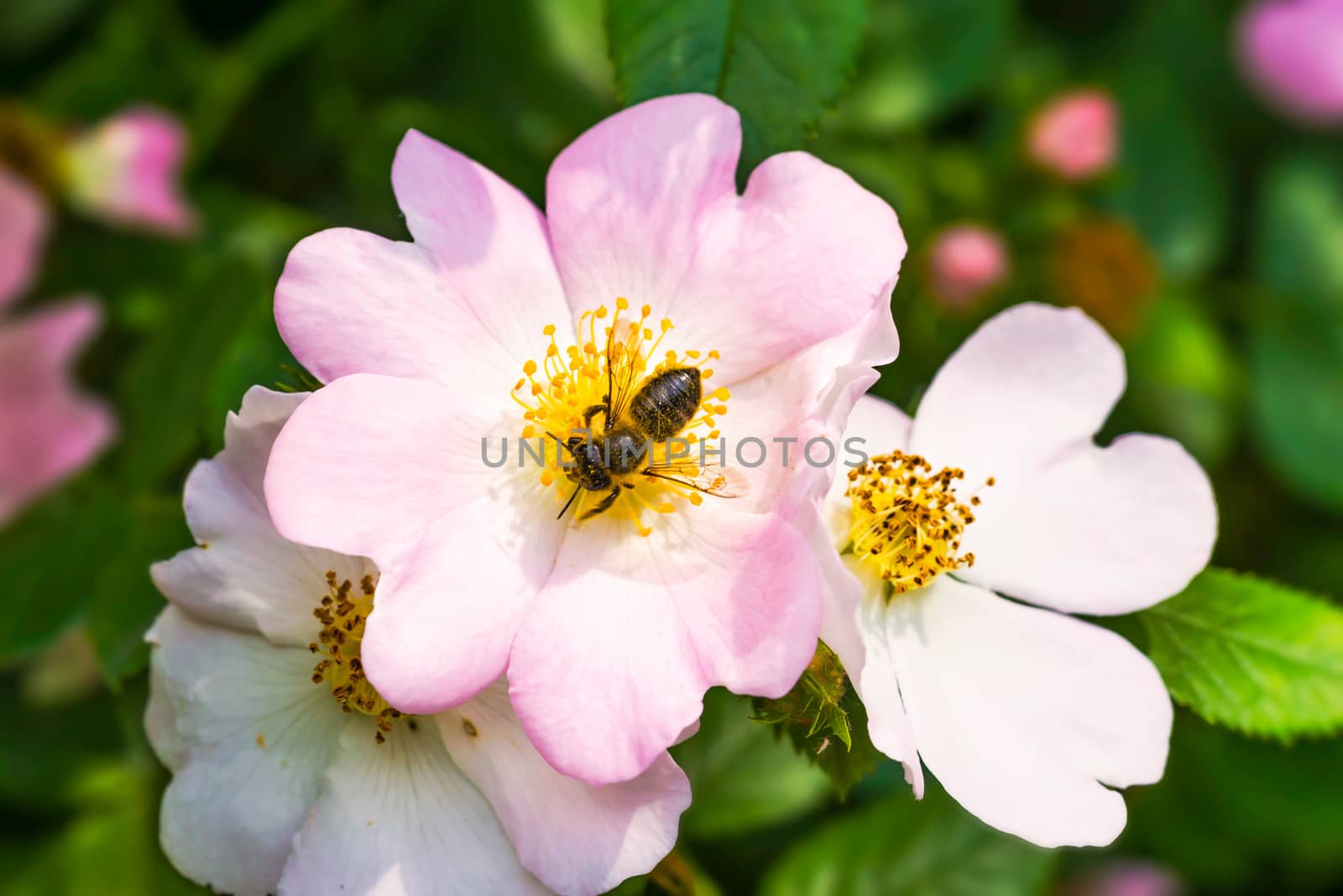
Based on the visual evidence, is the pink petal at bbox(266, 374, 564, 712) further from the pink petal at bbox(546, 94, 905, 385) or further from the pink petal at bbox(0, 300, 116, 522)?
the pink petal at bbox(0, 300, 116, 522)

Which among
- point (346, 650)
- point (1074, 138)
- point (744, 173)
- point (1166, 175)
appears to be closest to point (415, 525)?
point (346, 650)

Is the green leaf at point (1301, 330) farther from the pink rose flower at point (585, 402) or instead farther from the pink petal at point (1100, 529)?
the pink rose flower at point (585, 402)

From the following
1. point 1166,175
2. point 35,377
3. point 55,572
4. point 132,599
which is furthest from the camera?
point 1166,175

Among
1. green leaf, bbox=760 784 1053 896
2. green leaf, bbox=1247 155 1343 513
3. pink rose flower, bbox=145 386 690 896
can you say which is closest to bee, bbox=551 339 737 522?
pink rose flower, bbox=145 386 690 896

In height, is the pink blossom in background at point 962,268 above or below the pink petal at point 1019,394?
below

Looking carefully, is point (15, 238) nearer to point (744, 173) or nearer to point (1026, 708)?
point (744, 173)

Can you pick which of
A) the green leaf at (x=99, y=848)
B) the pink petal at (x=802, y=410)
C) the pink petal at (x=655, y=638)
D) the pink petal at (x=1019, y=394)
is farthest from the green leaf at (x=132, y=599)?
the pink petal at (x=1019, y=394)
